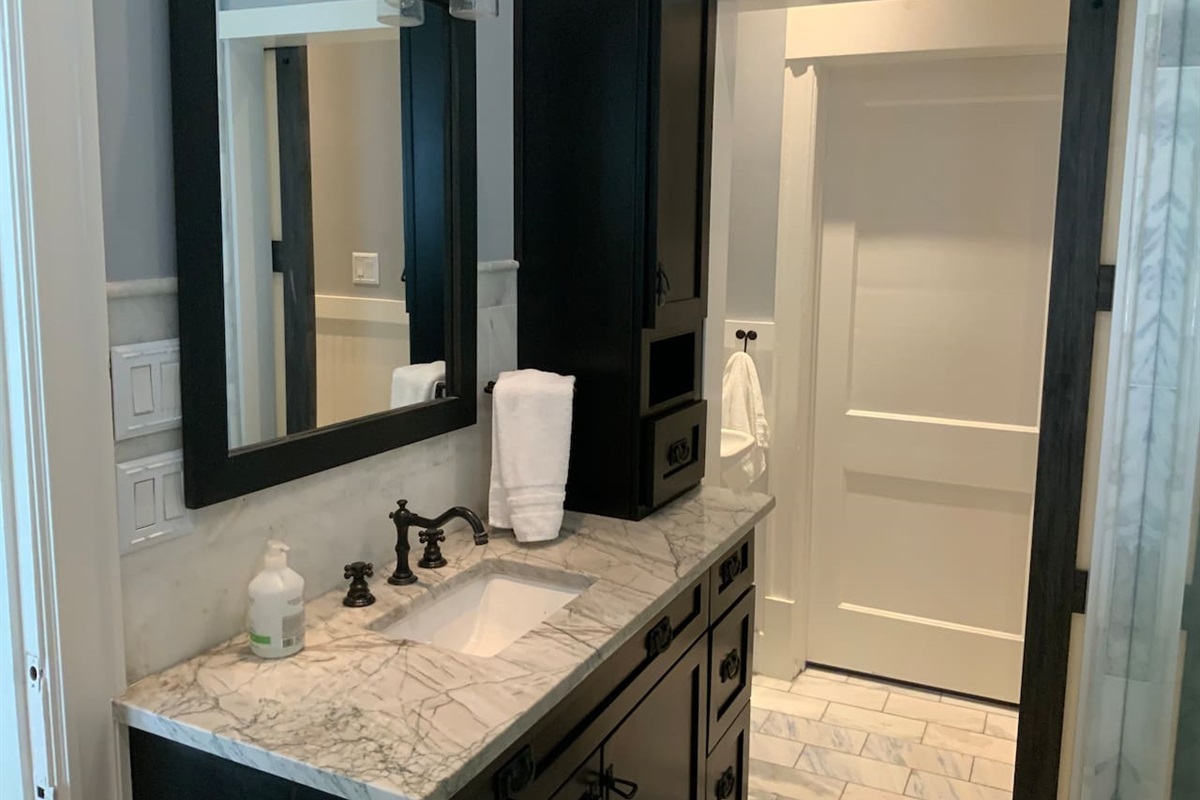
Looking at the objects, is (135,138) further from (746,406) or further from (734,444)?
(746,406)

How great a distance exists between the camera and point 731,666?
87.1 inches

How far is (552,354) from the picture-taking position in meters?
2.17

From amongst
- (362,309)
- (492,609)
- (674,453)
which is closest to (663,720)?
(492,609)

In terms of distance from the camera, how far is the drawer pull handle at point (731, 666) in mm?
2170

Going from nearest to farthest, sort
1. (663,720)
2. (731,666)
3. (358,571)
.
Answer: (358,571) → (663,720) → (731,666)

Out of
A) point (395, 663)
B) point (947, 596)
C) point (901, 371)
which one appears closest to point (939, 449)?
point (901, 371)

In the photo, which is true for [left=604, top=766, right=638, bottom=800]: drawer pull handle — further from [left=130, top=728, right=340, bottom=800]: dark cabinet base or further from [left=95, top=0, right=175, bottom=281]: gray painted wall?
[left=95, top=0, right=175, bottom=281]: gray painted wall

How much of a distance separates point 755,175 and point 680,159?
1227mm

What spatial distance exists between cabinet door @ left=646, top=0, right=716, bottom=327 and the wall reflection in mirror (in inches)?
17.4

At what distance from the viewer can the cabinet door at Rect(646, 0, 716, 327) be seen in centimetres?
204

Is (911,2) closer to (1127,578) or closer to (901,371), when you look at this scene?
(901,371)

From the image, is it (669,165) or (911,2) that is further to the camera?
(911,2)

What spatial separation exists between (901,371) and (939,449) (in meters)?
0.27

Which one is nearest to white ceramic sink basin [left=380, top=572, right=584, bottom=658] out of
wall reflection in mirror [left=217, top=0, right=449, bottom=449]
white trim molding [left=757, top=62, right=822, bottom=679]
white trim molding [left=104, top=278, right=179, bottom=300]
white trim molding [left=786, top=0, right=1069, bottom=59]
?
wall reflection in mirror [left=217, top=0, right=449, bottom=449]
